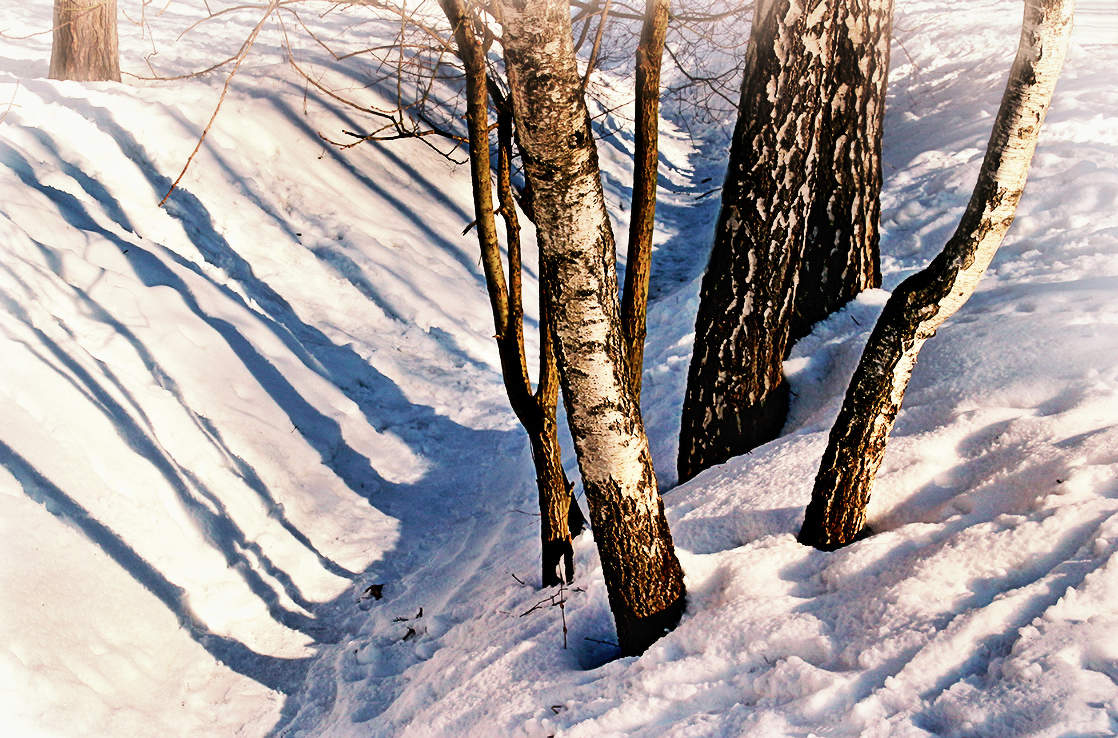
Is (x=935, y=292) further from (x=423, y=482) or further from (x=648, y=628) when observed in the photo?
(x=423, y=482)

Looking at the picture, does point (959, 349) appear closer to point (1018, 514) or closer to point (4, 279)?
point (1018, 514)

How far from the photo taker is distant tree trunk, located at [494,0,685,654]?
7.20 ft

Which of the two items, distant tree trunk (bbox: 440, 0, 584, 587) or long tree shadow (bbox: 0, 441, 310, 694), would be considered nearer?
distant tree trunk (bbox: 440, 0, 584, 587)

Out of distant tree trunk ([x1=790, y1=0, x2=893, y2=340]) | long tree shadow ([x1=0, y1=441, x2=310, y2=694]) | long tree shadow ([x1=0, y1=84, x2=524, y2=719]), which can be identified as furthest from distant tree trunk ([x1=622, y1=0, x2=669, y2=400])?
long tree shadow ([x1=0, y1=441, x2=310, y2=694])

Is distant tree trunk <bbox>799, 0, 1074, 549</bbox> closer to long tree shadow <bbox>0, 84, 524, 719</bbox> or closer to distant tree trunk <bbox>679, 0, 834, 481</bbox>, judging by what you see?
distant tree trunk <bbox>679, 0, 834, 481</bbox>

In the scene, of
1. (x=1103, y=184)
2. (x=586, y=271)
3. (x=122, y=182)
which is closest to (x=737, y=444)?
(x=586, y=271)

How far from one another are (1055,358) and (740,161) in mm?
1574

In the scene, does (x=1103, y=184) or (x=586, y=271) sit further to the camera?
(x=1103, y=184)

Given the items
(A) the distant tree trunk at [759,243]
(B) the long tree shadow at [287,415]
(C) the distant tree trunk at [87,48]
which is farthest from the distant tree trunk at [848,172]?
(C) the distant tree trunk at [87,48]

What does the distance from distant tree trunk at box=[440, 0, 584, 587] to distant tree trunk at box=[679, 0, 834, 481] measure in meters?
0.83

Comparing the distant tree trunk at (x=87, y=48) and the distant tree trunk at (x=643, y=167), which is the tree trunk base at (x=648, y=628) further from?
the distant tree trunk at (x=87, y=48)

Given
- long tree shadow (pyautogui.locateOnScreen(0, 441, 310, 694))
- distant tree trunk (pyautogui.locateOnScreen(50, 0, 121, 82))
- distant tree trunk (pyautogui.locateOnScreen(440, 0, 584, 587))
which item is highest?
distant tree trunk (pyautogui.locateOnScreen(50, 0, 121, 82))

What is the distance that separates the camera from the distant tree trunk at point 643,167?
3.07m

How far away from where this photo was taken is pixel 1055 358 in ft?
11.4
